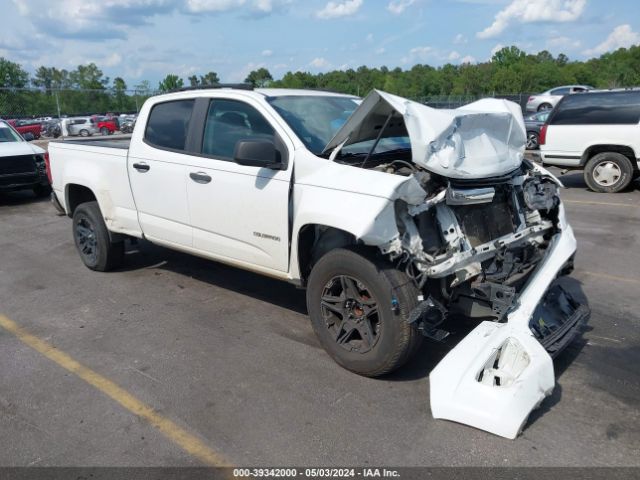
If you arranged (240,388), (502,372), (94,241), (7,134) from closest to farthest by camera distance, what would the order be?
1. (502,372)
2. (240,388)
3. (94,241)
4. (7,134)

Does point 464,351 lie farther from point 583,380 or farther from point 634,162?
point 634,162

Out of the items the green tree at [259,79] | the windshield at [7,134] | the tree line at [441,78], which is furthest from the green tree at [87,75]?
the windshield at [7,134]

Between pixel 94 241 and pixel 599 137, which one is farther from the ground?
pixel 599 137

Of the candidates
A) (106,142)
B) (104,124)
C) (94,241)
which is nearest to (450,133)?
(94,241)

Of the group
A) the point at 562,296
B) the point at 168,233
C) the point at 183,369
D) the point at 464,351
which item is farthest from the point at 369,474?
the point at 168,233

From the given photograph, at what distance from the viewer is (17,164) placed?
11.2 m

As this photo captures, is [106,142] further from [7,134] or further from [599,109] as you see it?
[599,109]

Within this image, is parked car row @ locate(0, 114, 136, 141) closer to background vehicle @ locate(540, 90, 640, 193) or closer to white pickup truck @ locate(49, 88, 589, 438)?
background vehicle @ locate(540, 90, 640, 193)

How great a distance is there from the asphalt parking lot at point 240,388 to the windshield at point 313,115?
1596 mm

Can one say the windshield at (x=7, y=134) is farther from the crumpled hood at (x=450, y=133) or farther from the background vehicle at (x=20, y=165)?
the crumpled hood at (x=450, y=133)

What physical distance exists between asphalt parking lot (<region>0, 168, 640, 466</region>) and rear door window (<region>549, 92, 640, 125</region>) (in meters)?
5.38

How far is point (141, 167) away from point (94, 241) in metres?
1.47

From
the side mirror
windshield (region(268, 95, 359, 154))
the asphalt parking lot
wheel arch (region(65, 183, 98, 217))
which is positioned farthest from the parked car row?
the side mirror

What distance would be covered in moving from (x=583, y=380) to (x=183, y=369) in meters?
2.81
